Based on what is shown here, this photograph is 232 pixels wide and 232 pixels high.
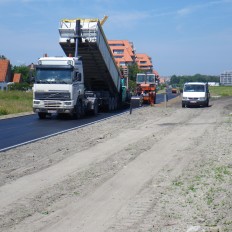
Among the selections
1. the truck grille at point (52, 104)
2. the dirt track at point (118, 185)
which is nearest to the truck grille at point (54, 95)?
the truck grille at point (52, 104)

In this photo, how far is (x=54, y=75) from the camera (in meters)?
24.6

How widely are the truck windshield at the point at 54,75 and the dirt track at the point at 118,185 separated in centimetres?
855

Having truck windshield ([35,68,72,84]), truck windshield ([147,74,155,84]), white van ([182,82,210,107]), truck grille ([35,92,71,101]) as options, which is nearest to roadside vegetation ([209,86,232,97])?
truck windshield ([147,74,155,84])

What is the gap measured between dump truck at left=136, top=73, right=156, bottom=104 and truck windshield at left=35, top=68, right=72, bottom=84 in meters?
18.3

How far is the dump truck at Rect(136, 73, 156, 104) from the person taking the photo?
1670 inches

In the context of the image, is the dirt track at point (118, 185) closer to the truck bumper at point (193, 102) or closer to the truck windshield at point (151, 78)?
the truck bumper at point (193, 102)

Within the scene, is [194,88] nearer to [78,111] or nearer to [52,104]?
[78,111]

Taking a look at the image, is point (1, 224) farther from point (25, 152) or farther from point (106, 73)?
point (106, 73)

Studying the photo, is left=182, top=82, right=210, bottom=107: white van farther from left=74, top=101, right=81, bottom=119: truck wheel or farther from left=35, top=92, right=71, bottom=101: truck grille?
left=35, top=92, right=71, bottom=101: truck grille

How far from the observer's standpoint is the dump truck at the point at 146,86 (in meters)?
42.4

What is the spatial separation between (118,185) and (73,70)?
15880mm

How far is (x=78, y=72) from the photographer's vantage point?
25328mm

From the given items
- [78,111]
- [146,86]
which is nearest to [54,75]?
Result: [78,111]

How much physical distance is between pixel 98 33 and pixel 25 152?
1342cm
